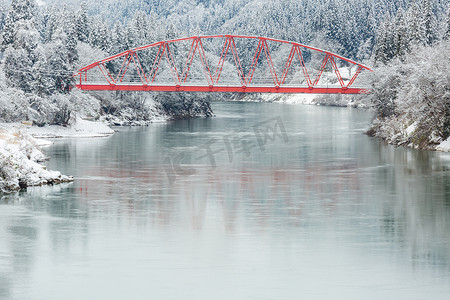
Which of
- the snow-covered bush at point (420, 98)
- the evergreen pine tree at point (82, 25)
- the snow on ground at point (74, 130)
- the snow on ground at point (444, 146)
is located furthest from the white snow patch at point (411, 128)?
the evergreen pine tree at point (82, 25)

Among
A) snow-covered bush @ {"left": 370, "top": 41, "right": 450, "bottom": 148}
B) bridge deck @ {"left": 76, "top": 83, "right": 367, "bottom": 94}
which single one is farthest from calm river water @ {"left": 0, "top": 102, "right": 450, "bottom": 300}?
bridge deck @ {"left": 76, "top": 83, "right": 367, "bottom": 94}

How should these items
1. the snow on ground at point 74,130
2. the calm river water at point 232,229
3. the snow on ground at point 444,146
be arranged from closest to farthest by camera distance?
the calm river water at point 232,229 → the snow on ground at point 444,146 → the snow on ground at point 74,130

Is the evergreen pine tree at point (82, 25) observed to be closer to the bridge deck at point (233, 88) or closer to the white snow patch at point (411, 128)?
the bridge deck at point (233, 88)

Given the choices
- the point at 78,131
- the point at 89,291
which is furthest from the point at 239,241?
the point at 78,131

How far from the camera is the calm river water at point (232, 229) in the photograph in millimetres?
25969

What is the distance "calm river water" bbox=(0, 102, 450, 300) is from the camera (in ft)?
85.2

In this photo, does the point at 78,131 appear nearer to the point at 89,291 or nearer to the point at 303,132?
the point at 303,132

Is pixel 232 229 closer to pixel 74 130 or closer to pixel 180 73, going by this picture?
pixel 74 130

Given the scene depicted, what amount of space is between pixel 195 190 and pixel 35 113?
146 ft

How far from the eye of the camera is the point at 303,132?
97250 millimetres

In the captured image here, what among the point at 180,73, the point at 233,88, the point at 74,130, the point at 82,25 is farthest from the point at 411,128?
the point at 180,73

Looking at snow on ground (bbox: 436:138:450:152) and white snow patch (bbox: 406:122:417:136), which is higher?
white snow patch (bbox: 406:122:417:136)

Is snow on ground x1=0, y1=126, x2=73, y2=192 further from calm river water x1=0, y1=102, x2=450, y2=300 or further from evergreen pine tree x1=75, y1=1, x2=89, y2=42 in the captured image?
evergreen pine tree x1=75, y1=1, x2=89, y2=42

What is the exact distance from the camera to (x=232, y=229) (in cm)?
3509
